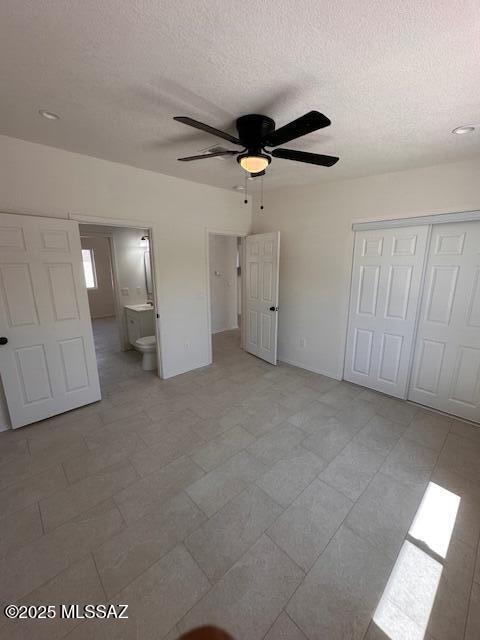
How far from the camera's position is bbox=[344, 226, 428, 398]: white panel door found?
292 cm

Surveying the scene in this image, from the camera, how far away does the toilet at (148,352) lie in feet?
12.7

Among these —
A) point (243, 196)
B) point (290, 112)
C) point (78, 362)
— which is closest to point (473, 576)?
point (290, 112)

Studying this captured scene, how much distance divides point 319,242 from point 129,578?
3.69 meters

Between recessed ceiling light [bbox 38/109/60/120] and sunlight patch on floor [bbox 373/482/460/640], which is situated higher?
recessed ceiling light [bbox 38/109/60/120]

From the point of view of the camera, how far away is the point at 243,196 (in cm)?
414

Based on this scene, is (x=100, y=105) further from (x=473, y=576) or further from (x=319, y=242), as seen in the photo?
(x=473, y=576)

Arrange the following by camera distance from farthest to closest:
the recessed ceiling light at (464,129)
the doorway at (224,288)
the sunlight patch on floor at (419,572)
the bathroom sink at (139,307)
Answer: the doorway at (224,288) → the bathroom sink at (139,307) → the recessed ceiling light at (464,129) → the sunlight patch on floor at (419,572)

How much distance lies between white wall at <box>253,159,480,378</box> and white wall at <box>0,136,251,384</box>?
90 cm

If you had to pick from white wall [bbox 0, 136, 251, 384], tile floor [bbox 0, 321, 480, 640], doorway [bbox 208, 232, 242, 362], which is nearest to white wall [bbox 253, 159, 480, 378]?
white wall [bbox 0, 136, 251, 384]

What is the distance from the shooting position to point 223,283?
5.93 meters

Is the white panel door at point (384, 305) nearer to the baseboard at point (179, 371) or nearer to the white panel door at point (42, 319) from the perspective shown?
the baseboard at point (179, 371)

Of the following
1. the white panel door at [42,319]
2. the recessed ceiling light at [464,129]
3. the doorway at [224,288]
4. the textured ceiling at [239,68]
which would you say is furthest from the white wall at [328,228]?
the white panel door at [42,319]

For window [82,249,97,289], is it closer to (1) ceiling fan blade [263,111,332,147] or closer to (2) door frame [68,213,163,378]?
(2) door frame [68,213,163,378]

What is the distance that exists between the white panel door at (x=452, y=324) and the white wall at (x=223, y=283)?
3.92 meters
